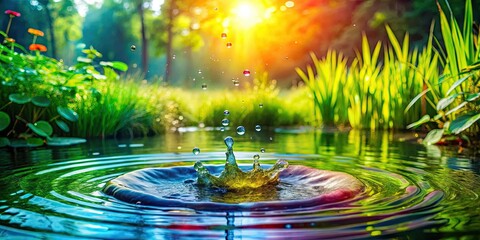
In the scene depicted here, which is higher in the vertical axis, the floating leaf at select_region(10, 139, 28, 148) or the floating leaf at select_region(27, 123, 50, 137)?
the floating leaf at select_region(27, 123, 50, 137)

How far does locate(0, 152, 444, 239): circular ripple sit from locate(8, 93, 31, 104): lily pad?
277cm

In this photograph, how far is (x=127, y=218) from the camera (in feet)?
8.30

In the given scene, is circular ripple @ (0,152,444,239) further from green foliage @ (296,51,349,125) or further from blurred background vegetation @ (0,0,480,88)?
blurred background vegetation @ (0,0,480,88)

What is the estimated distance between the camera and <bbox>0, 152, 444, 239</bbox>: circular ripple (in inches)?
88.1

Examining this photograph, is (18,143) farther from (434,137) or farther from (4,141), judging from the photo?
(434,137)

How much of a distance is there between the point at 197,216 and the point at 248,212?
0.26 meters

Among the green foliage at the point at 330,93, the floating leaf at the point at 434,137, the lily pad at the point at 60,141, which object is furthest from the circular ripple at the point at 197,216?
the green foliage at the point at 330,93

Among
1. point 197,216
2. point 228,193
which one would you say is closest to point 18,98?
point 228,193

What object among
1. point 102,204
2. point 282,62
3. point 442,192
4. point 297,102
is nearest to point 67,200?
point 102,204

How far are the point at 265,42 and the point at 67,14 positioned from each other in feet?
46.7

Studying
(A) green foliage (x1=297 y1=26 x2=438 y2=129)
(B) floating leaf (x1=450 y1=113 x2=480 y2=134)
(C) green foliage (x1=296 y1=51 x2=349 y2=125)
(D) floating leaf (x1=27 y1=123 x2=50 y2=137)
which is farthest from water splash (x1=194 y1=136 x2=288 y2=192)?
(C) green foliage (x1=296 y1=51 x2=349 y2=125)

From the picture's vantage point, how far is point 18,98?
6.19m

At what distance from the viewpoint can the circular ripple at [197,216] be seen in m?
2.24

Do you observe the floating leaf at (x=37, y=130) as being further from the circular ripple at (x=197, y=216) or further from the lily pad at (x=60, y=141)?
the circular ripple at (x=197, y=216)
